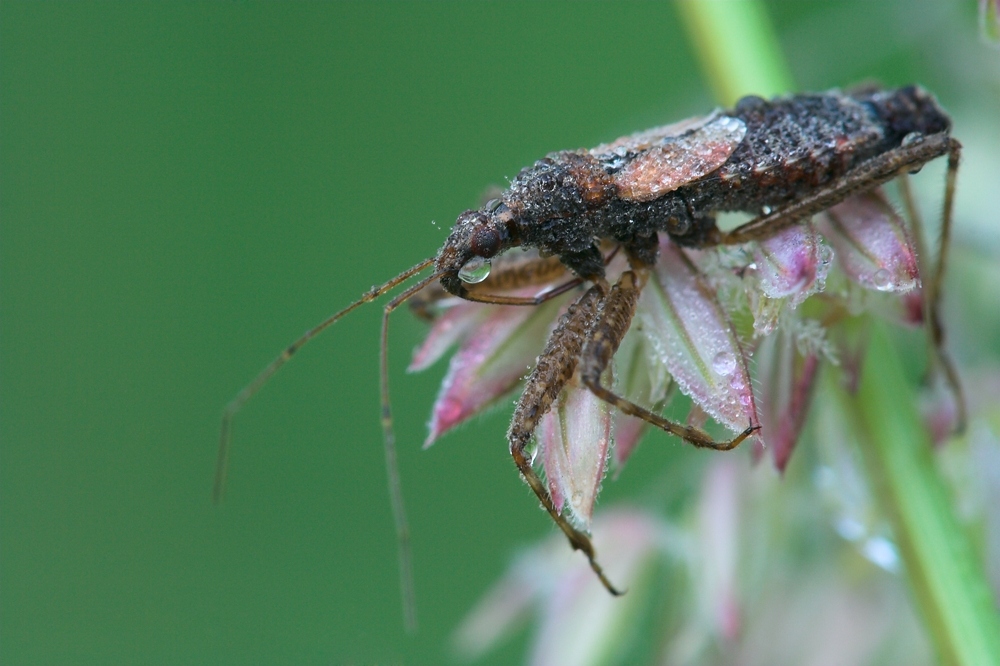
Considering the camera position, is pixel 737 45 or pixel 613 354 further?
pixel 737 45

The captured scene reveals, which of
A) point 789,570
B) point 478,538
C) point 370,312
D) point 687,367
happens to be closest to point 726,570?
point 789,570

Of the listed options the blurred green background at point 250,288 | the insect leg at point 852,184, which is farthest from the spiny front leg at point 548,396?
the blurred green background at point 250,288

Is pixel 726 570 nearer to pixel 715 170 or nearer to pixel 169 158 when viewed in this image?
pixel 715 170

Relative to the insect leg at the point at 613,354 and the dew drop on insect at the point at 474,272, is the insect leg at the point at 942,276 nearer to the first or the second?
the insect leg at the point at 613,354

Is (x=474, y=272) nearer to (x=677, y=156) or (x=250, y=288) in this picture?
(x=677, y=156)

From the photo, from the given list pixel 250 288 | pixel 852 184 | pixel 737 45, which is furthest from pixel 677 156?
pixel 250 288
